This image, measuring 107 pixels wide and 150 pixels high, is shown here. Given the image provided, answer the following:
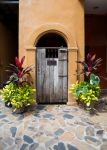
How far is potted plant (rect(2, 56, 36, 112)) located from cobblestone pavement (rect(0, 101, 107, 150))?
36cm

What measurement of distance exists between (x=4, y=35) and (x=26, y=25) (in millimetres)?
5223

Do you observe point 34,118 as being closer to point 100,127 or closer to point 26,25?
point 100,127

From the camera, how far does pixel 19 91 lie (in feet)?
34.1

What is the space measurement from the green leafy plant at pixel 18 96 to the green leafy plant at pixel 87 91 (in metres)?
1.73

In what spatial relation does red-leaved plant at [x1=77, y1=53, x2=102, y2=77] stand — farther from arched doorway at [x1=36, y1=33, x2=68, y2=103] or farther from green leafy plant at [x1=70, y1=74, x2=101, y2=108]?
arched doorway at [x1=36, y1=33, x2=68, y2=103]

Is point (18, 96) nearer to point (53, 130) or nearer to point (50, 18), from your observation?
point (53, 130)

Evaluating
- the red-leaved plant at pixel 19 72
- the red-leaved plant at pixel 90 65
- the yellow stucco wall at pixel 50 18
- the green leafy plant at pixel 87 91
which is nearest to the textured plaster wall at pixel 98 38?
the yellow stucco wall at pixel 50 18

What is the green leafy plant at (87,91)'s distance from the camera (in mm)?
10257

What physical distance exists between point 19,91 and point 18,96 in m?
0.26

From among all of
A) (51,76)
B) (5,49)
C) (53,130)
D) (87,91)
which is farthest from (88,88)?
(5,49)

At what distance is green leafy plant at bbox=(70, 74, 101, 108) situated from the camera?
10.3 m

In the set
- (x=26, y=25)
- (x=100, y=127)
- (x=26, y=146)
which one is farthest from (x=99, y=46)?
(x=26, y=146)

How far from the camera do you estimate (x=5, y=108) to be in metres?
10.8

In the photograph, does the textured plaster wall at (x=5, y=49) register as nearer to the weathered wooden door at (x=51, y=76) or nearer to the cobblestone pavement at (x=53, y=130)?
the weathered wooden door at (x=51, y=76)
